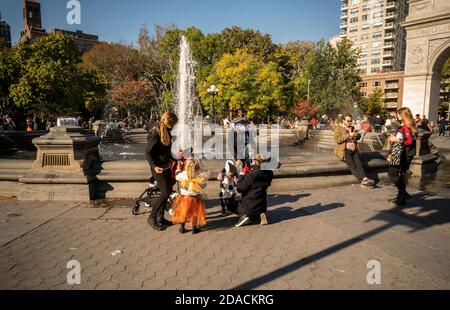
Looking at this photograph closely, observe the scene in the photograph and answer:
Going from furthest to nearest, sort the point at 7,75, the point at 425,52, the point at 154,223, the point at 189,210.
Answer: the point at 7,75, the point at 425,52, the point at 154,223, the point at 189,210

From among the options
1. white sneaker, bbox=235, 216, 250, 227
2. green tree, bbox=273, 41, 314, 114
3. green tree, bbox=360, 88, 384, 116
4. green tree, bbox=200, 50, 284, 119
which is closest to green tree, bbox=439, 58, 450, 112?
green tree, bbox=360, 88, 384, 116

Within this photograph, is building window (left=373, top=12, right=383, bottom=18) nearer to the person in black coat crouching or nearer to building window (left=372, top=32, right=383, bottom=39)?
building window (left=372, top=32, right=383, bottom=39)

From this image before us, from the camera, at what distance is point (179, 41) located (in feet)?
145

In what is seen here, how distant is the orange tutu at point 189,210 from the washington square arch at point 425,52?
2711 cm

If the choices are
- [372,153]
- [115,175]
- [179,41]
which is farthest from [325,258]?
[179,41]

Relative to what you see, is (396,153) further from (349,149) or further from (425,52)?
(425,52)

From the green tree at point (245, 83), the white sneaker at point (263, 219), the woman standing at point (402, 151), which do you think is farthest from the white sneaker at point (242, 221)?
the green tree at point (245, 83)

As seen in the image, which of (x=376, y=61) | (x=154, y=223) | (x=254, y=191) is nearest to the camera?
(x=154, y=223)

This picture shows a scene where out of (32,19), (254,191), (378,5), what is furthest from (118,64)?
(32,19)

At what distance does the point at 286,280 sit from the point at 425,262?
187cm

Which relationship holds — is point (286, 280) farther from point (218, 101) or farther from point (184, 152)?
point (218, 101)

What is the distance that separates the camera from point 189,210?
5.14 metres

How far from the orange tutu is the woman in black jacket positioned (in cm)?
38

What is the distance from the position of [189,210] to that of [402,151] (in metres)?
4.77
